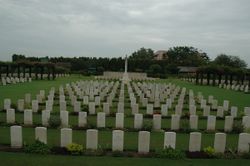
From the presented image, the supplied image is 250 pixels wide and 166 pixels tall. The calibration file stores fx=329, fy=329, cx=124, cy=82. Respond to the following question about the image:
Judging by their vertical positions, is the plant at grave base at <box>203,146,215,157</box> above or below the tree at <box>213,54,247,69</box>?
below

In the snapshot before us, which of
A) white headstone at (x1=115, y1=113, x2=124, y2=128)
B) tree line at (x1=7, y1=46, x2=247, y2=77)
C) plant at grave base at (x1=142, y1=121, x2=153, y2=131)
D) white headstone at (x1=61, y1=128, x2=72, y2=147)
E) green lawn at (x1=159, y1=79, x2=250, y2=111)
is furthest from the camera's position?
tree line at (x1=7, y1=46, x2=247, y2=77)

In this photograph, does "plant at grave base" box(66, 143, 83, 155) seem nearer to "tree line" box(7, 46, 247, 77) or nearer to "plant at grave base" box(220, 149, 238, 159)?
"plant at grave base" box(220, 149, 238, 159)

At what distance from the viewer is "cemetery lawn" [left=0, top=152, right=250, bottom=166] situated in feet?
21.6

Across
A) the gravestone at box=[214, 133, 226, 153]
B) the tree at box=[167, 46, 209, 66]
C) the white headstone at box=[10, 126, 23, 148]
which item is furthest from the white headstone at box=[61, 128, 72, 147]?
the tree at box=[167, 46, 209, 66]

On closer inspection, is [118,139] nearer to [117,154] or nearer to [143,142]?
[117,154]

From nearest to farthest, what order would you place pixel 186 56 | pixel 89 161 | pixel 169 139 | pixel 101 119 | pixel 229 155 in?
pixel 89 161
pixel 169 139
pixel 229 155
pixel 101 119
pixel 186 56

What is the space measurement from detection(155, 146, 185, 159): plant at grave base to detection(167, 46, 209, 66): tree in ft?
246

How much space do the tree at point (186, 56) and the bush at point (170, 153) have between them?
246ft

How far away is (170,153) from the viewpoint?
725 centimetres

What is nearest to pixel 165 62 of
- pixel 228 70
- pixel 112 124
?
pixel 228 70

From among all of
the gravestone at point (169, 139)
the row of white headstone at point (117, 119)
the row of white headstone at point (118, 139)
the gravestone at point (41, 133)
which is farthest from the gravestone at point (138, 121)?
the gravestone at point (41, 133)

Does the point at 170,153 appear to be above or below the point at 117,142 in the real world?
below

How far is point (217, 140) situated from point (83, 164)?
311cm

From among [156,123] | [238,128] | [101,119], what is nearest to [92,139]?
[101,119]
